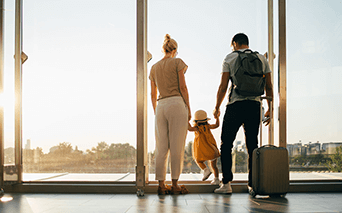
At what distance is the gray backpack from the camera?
3086 millimetres

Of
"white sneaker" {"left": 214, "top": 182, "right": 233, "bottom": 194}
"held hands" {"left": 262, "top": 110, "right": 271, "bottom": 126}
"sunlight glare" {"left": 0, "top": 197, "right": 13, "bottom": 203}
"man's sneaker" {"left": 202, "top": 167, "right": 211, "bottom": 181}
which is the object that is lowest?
"sunlight glare" {"left": 0, "top": 197, "right": 13, "bottom": 203}

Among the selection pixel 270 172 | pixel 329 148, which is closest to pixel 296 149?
pixel 329 148

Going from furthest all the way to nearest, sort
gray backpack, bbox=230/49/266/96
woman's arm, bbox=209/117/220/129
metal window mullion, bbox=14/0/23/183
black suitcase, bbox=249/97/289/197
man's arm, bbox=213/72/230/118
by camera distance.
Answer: metal window mullion, bbox=14/0/23/183, woman's arm, bbox=209/117/220/129, man's arm, bbox=213/72/230/118, gray backpack, bbox=230/49/266/96, black suitcase, bbox=249/97/289/197

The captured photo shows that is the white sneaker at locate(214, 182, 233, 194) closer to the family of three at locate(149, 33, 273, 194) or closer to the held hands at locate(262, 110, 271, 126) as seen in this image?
the family of three at locate(149, 33, 273, 194)

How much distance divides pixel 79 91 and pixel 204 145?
151 centimetres

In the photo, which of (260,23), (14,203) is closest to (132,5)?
(260,23)

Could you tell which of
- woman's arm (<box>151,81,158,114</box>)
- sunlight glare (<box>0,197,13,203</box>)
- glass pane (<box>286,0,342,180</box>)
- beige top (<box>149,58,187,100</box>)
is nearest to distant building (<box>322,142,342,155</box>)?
glass pane (<box>286,0,342,180</box>)

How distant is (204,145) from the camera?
11.5 ft

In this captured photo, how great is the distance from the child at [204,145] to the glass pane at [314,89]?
851 millimetres

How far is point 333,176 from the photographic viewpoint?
3621 mm

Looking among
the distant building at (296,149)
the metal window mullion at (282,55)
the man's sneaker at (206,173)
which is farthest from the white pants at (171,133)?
the distant building at (296,149)

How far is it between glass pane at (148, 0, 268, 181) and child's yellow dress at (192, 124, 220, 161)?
0.97ft

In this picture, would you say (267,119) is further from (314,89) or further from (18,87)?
(18,87)

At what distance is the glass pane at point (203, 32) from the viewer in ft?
12.1
